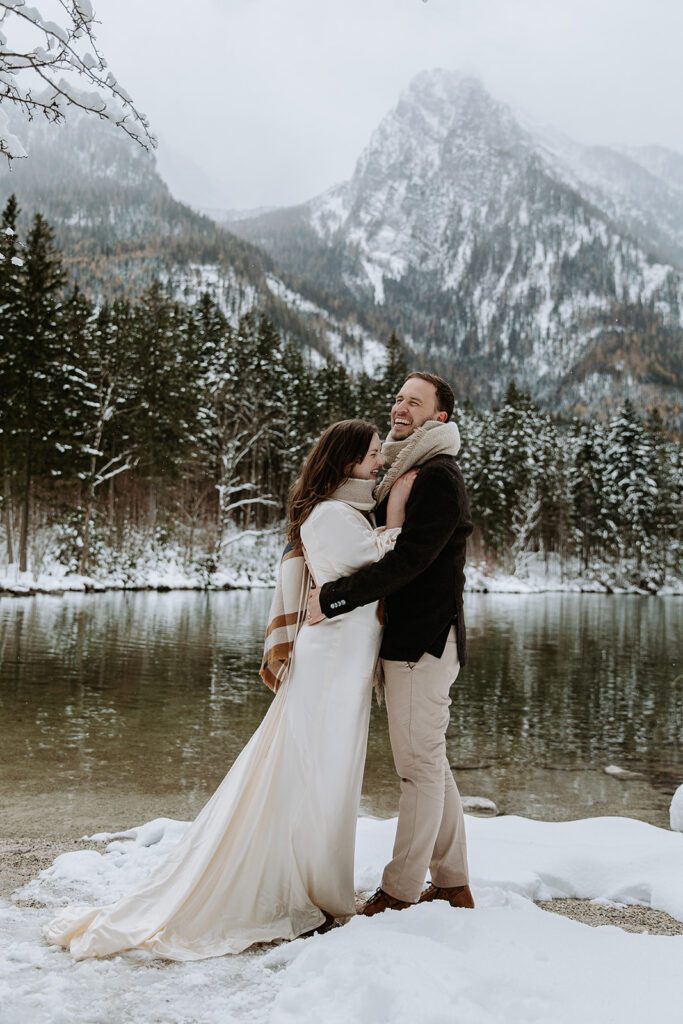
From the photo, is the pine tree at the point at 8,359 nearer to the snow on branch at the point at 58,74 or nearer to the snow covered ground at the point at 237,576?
the snow covered ground at the point at 237,576

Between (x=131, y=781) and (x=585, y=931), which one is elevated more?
(x=585, y=931)

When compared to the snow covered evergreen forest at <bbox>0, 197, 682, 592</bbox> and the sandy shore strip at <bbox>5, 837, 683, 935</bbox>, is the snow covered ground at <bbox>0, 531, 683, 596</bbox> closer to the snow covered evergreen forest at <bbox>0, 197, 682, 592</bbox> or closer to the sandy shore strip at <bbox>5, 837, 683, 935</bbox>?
the snow covered evergreen forest at <bbox>0, 197, 682, 592</bbox>

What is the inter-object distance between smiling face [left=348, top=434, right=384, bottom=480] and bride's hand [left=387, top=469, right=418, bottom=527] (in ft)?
0.39

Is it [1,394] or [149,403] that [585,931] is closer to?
[1,394]

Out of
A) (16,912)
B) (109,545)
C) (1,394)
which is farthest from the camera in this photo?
(109,545)

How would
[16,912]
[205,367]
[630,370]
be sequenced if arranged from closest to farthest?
[16,912], [205,367], [630,370]

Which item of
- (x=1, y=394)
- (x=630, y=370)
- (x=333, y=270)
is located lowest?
(x=1, y=394)

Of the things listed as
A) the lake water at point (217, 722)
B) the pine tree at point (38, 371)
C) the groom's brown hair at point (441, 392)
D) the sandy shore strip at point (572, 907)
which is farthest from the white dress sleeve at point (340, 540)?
the pine tree at point (38, 371)

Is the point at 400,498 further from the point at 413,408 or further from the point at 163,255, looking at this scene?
the point at 163,255

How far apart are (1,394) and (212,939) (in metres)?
25.8

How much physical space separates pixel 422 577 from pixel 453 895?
4.56 ft

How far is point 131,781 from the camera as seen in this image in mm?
6320

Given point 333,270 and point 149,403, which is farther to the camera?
point 333,270

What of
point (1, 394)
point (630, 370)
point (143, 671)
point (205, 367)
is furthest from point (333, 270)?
point (143, 671)
